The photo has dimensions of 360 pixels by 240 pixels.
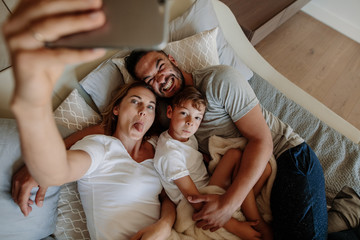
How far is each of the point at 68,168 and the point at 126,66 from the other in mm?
821

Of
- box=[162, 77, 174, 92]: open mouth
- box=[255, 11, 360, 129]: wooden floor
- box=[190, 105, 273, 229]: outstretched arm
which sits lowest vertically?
box=[255, 11, 360, 129]: wooden floor

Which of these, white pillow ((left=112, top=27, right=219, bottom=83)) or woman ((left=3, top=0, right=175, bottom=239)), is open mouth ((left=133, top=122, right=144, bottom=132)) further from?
white pillow ((left=112, top=27, right=219, bottom=83))

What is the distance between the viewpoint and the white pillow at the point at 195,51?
4.82ft

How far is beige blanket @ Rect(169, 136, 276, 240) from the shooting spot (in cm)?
98

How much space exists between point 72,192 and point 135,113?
54 centimetres

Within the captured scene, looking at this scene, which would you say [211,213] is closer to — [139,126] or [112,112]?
[139,126]

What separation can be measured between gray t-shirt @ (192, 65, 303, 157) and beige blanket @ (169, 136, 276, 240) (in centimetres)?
6

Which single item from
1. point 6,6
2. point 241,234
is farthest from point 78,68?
point 241,234

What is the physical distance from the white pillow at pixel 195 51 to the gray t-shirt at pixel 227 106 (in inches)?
9.1

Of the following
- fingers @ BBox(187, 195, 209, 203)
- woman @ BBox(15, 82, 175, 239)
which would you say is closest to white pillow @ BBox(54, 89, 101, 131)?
woman @ BBox(15, 82, 175, 239)

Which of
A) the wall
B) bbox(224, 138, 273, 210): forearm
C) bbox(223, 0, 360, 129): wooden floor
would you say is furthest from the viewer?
the wall

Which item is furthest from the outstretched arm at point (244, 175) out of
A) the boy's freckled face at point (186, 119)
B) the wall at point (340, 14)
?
the wall at point (340, 14)

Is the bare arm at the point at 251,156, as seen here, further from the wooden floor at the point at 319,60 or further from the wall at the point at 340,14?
the wall at the point at 340,14

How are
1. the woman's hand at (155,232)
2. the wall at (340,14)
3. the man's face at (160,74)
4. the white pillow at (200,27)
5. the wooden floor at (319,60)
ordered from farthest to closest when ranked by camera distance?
the wall at (340,14) → the wooden floor at (319,60) → the white pillow at (200,27) → the man's face at (160,74) → the woman's hand at (155,232)
